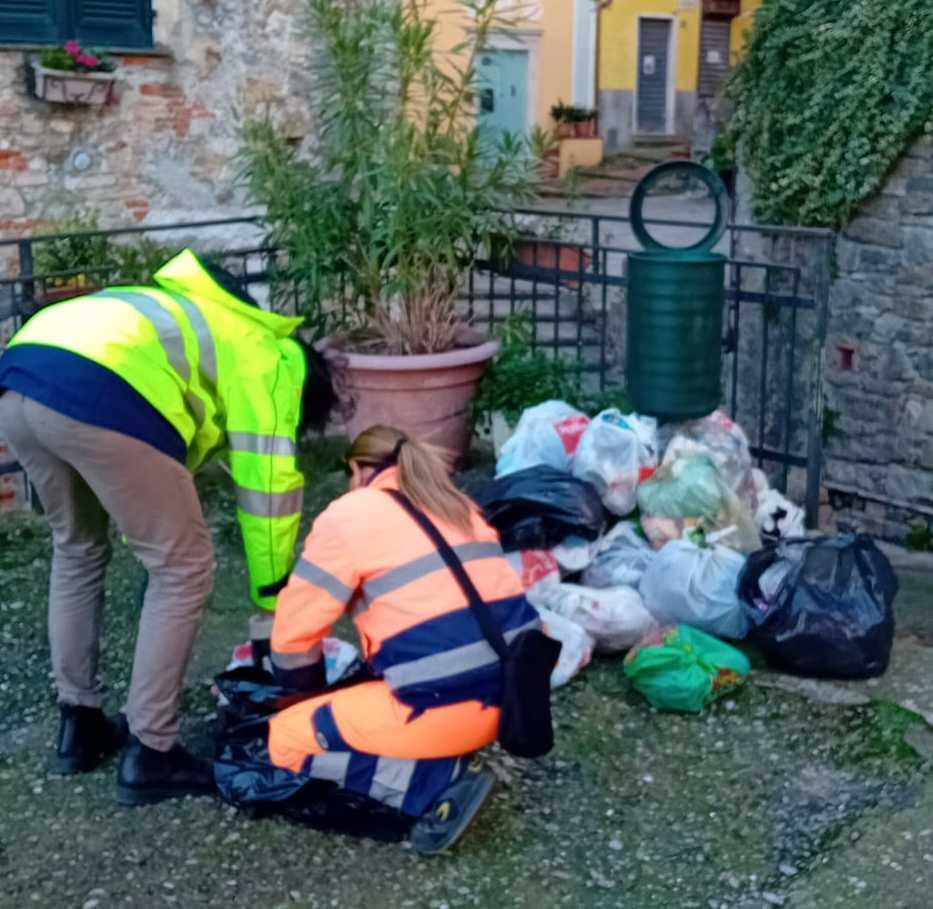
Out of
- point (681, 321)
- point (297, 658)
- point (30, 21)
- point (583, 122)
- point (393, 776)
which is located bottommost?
point (393, 776)

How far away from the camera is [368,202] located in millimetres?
5754

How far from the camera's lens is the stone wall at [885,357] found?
742 cm

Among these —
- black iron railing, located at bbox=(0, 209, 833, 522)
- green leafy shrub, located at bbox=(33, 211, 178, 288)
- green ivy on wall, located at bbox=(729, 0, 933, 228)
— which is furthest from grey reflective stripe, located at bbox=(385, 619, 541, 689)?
green ivy on wall, located at bbox=(729, 0, 933, 228)

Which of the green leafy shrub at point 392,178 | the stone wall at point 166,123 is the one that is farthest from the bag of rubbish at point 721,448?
the stone wall at point 166,123

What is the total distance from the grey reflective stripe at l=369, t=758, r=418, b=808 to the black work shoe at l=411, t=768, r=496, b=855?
0.08 meters

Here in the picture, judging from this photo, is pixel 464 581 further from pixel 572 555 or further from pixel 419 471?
pixel 572 555

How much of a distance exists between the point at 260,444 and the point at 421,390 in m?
2.60

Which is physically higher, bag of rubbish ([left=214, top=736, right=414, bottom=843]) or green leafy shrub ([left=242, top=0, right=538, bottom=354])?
green leafy shrub ([left=242, top=0, right=538, bottom=354])

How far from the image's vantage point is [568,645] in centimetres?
408

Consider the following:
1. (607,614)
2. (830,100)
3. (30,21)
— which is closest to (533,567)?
(607,614)

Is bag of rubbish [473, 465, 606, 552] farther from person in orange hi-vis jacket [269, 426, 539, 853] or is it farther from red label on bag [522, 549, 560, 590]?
person in orange hi-vis jacket [269, 426, 539, 853]

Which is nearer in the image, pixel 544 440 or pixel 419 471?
pixel 419 471

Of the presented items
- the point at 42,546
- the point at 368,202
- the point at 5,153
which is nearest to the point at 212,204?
the point at 5,153

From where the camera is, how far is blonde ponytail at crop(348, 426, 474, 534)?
3104 millimetres
